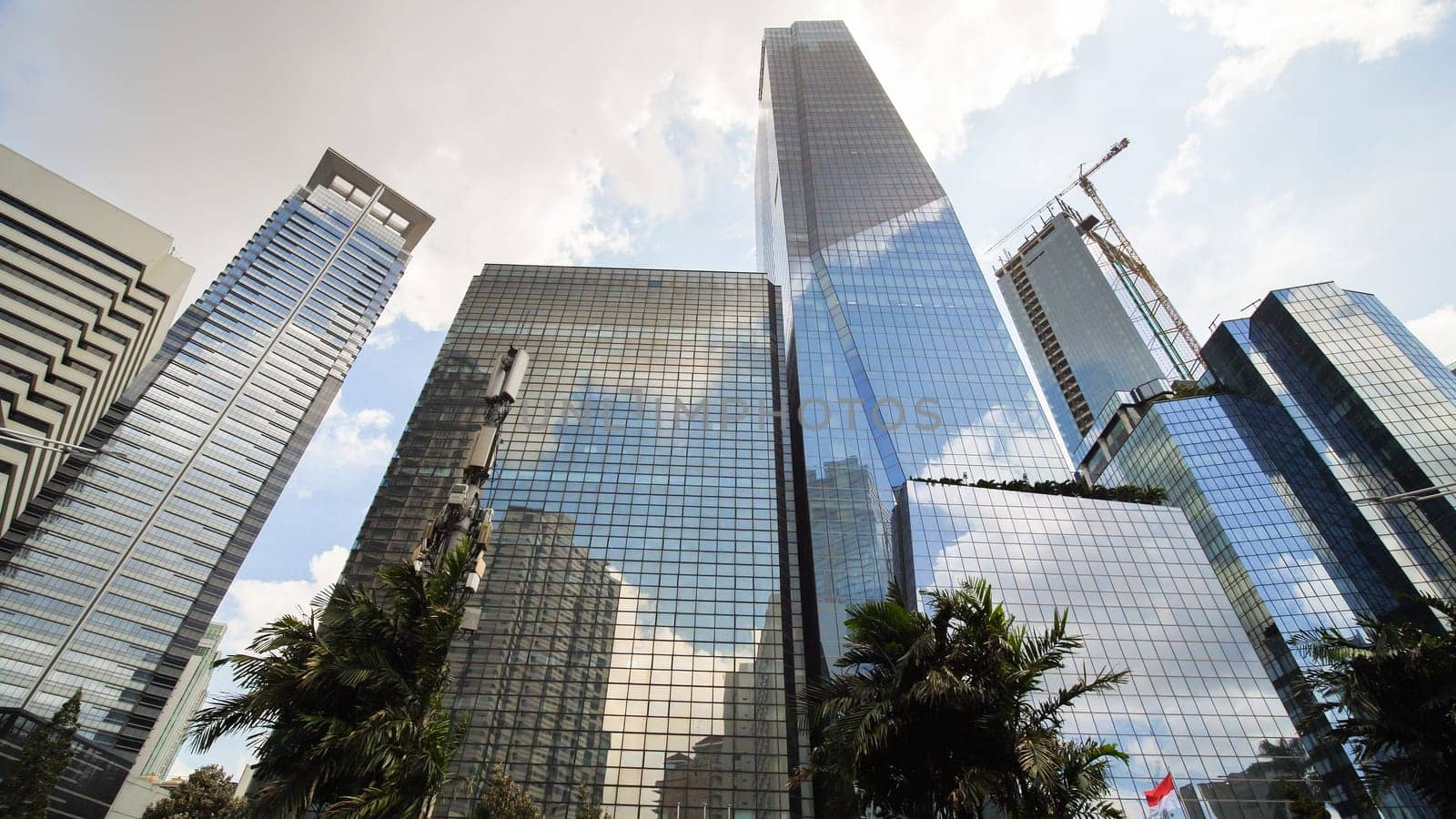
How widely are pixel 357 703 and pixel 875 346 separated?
6415 centimetres

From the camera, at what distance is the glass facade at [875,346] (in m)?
57.5

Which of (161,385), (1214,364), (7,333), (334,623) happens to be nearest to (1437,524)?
(1214,364)

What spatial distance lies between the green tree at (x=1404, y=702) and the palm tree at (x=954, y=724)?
731 centimetres

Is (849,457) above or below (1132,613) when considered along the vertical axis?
above

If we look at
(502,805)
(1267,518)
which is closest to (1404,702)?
(502,805)

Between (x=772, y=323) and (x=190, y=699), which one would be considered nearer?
(x=772, y=323)

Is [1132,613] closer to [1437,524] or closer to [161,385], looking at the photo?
[1437,524]

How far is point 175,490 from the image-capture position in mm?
101062

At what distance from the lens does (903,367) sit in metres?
68.1

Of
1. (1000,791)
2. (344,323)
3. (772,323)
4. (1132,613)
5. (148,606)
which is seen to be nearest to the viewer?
(1000,791)

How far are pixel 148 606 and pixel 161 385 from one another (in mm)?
35753

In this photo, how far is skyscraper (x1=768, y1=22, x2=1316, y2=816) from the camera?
42.4 m

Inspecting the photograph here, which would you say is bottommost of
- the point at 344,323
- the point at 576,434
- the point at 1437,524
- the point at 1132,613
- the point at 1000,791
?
the point at 1000,791

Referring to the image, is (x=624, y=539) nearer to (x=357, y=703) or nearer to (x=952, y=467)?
(x=952, y=467)
